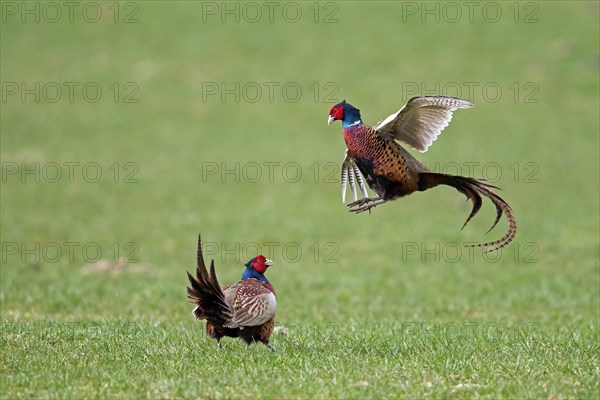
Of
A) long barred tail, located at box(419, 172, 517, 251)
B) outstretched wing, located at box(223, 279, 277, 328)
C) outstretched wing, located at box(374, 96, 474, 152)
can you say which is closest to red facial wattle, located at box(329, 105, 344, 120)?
outstretched wing, located at box(374, 96, 474, 152)

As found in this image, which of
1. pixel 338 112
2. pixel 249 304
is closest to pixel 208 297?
pixel 249 304

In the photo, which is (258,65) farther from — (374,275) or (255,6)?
(374,275)

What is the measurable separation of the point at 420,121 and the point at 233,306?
2511mm

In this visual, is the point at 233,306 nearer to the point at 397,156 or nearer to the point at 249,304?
the point at 249,304

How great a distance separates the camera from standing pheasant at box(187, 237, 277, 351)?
8.05m

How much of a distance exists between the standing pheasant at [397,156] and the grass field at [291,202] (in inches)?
59.9

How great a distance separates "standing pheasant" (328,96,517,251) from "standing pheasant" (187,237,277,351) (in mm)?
1308

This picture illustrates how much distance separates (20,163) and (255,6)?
48.3ft

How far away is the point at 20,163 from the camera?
25.5 meters

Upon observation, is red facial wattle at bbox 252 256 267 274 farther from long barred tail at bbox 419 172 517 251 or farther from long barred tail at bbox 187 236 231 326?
long barred tail at bbox 419 172 517 251

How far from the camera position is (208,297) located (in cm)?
812

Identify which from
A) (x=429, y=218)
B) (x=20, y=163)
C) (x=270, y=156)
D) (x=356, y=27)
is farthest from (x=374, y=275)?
(x=356, y=27)

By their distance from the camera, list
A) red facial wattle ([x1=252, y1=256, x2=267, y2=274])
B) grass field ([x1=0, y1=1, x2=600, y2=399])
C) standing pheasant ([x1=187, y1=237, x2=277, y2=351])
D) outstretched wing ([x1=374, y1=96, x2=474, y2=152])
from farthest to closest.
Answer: red facial wattle ([x1=252, y1=256, x2=267, y2=274]), outstretched wing ([x1=374, y1=96, x2=474, y2=152]), standing pheasant ([x1=187, y1=237, x2=277, y2=351]), grass field ([x1=0, y1=1, x2=600, y2=399])

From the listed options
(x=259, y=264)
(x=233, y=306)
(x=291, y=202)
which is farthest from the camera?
(x=291, y=202)
